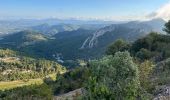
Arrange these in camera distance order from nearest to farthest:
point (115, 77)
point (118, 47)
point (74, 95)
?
point (115, 77) < point (74, 95) < point (118, 47)

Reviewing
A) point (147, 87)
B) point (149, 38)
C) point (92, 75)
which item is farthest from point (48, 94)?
point (149, 38)

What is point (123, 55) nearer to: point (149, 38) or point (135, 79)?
point (135, 79)

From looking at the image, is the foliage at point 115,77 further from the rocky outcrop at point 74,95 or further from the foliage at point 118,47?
the foliage at point 118,47

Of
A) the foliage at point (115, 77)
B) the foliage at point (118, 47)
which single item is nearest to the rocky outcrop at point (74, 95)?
the foliage at point (115, 77)

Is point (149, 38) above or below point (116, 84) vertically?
below

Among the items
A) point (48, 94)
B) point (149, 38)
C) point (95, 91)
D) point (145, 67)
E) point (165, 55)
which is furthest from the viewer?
point (149, 38)

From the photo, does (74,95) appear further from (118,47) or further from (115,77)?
(118,47)

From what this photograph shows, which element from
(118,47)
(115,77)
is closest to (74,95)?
(115,77)

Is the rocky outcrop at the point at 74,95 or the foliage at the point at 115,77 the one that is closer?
the foliage at the point at 115,77
